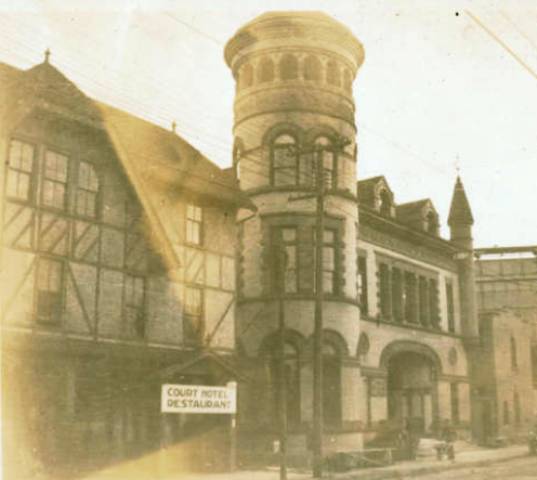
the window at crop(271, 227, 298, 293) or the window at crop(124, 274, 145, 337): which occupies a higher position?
the window at crop(271, 227, 298, 293)

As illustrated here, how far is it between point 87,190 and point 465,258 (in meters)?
26.4

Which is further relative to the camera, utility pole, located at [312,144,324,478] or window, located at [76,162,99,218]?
utility pole, located at [312,144,324,478]

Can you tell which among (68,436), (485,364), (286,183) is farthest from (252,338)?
(485,364)

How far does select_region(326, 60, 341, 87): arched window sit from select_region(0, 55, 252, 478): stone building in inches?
342

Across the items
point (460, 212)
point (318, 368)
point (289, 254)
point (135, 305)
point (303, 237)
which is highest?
point (460, 212)

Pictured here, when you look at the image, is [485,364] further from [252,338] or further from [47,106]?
[47,106]

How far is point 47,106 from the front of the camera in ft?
64.5

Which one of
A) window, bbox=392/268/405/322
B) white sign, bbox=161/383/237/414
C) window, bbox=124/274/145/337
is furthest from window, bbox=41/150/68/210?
window, bbox=392/268/405/322

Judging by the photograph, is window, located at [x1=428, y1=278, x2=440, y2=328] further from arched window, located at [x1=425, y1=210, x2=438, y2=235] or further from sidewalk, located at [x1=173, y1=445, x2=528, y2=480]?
sidewalk, located at [x1=173, y1=445, x2=528, y2=480]

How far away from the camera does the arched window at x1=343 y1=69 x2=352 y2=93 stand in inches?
1235

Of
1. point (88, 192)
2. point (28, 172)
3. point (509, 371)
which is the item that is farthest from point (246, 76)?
point (509, 371)

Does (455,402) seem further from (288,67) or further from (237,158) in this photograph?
(288,67)

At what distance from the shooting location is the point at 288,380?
28828mm

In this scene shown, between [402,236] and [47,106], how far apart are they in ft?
69.5
